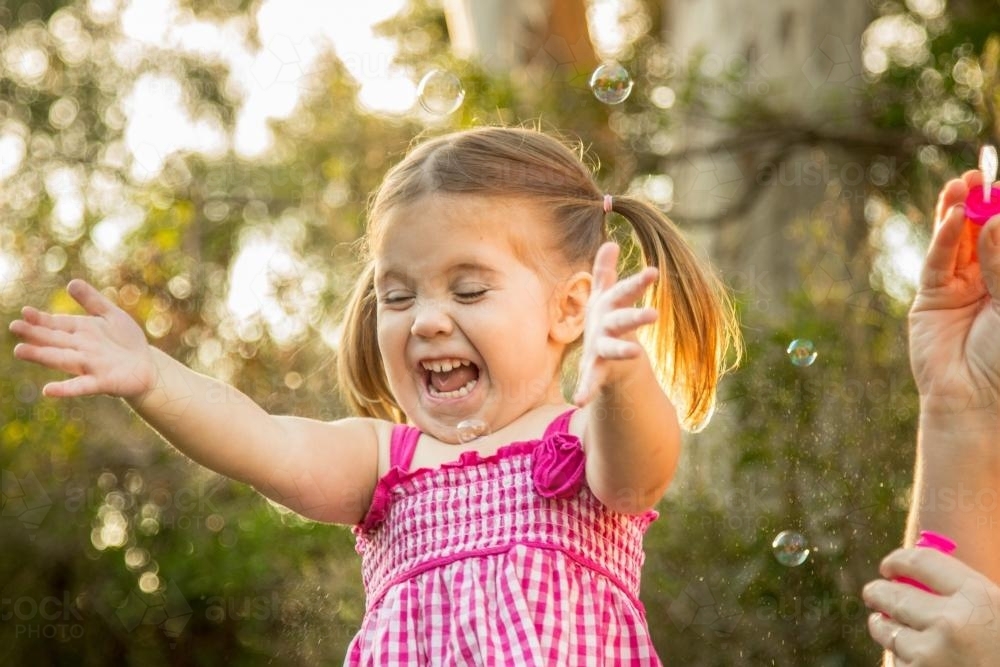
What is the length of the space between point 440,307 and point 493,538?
13.2 inches

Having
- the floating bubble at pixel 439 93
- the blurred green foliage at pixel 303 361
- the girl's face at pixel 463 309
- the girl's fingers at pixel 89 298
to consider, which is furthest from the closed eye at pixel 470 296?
the blurred green foliage at pixel 303 361

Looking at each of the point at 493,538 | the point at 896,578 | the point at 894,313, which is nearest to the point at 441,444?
the point at 493,538

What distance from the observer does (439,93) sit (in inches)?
111

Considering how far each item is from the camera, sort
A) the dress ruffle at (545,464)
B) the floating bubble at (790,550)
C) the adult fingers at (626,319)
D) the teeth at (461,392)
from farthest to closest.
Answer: the floating bubble at (790,550), the teeth at (461,392), the dress ruffle at (545,464), the adult fingers at (626,319)

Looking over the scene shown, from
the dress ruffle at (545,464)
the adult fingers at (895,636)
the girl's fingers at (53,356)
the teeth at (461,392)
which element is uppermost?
the girl's fingers at (53,356)

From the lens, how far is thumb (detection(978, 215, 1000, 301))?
6.27 feet

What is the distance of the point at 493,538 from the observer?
6.77 ft

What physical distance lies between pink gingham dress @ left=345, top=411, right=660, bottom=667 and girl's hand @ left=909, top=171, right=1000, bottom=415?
1.58 ft

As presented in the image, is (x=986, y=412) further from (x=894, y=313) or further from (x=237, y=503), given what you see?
(x=237, y=503)

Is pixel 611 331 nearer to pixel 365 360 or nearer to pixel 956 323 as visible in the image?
pixel 956 323

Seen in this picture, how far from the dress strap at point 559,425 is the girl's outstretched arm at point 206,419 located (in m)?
0.30

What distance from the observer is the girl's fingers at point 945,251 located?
6.40 ft

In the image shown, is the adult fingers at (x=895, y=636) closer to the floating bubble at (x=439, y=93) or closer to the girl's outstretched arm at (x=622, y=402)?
the girl's outstretched arm at (x=622, y=402)

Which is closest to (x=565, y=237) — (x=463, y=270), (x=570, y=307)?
(x=570, y=307)
